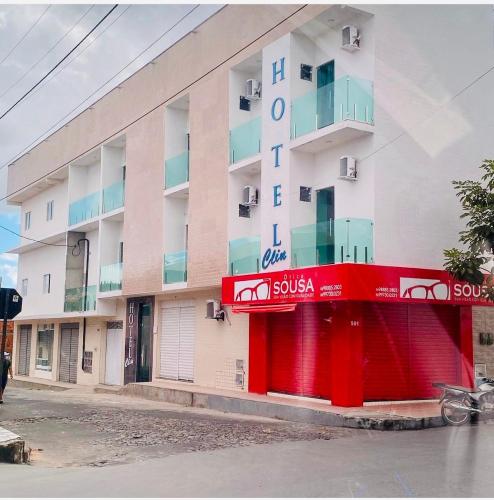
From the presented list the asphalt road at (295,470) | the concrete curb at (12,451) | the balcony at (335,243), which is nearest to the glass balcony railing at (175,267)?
the balcony at (335,243)

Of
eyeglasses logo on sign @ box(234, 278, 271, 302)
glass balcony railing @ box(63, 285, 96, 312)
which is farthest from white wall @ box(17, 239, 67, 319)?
eyeglasses logo on sign @ box(234, 278, 271, 302)

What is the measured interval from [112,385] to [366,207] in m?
14.8

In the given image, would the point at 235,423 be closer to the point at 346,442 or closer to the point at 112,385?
the point at 346,442

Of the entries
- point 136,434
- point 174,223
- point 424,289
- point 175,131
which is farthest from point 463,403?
point 175,131

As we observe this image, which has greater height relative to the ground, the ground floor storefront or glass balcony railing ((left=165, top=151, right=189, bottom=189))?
glass balcony railing ((left=165, top=151, right=189, bottom=189))

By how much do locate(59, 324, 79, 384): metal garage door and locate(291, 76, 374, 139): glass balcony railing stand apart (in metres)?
17.9

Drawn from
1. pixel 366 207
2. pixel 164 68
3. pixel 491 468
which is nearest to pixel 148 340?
pixel 164 68

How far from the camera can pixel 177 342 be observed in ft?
76.1

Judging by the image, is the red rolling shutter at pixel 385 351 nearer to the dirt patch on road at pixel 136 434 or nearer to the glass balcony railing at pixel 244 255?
the dirt patch on road at pixel 136 434

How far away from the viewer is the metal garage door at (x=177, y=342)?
73.9 feet

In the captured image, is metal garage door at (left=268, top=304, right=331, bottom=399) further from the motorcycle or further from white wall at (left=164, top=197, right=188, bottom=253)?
white wall at (left=164, top=197, right=188, bottom=253)

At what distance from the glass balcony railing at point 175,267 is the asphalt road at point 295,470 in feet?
31.3

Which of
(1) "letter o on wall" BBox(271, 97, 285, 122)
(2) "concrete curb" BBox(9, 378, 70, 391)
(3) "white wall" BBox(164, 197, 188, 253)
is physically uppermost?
(1) "letter o on wall" BBox(271, 97, 285, 122)

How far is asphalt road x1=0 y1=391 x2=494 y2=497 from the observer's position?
25.3 feet
